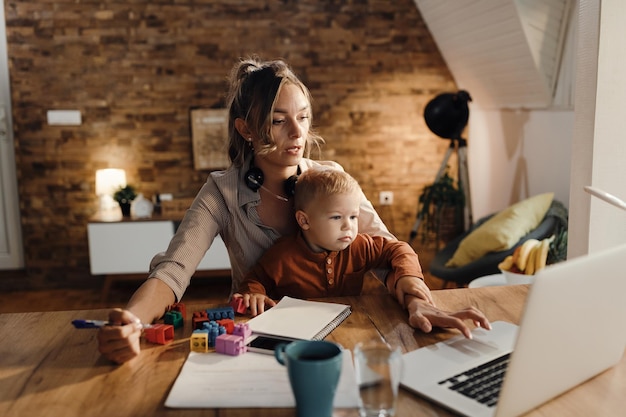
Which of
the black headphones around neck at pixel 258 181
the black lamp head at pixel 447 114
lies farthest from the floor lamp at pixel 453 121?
the black headphones around neck at pixel 258 181

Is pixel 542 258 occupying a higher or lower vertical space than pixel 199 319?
lower

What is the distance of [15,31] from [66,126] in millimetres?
799

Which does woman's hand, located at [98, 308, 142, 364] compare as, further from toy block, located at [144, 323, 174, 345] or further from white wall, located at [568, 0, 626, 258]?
white wall, located at [568, 0, 626, 258]

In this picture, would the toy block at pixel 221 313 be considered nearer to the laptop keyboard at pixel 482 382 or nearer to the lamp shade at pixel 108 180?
the laptop keyboard at pixel 482 382

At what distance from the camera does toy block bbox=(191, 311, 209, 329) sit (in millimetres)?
1293

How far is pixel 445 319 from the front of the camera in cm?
126

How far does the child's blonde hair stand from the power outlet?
344cm

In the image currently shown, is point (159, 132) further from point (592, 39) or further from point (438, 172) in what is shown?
point (592, 39)

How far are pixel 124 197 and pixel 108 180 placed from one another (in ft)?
0.62

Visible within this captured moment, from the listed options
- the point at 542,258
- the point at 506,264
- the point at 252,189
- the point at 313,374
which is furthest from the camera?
the point at 506,264

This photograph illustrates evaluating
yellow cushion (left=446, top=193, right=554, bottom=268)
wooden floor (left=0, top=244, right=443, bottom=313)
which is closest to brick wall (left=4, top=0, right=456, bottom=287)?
wooden floor (left=0, top=244, right=443, bottom=313)

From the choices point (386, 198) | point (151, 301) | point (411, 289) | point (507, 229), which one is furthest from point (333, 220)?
point (386, 198)

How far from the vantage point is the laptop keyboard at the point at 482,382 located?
98 cm

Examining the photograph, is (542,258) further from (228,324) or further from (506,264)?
(228,324)
